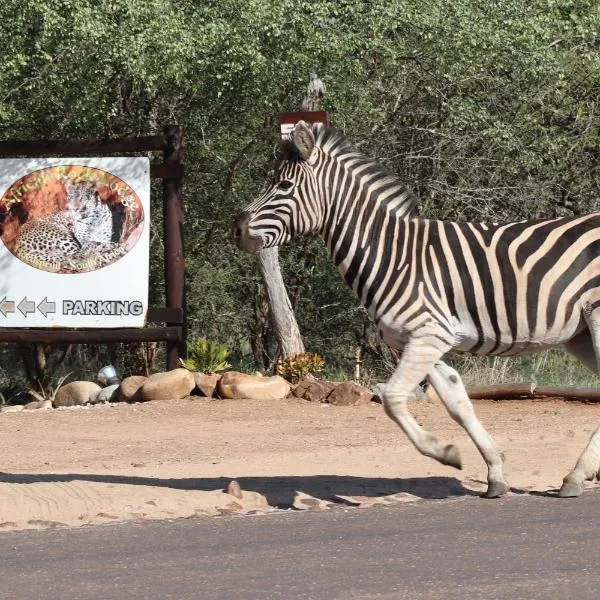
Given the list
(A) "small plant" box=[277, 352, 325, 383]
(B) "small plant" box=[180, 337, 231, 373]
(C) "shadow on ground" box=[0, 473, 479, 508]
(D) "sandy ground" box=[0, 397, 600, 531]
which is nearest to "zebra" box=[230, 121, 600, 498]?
(C) "shadow on ground" box=[0, 473, 479, 508]

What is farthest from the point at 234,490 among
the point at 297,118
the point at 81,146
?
the point at 81,146

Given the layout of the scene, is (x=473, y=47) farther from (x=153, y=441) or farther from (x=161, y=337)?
(x=153, y=441)

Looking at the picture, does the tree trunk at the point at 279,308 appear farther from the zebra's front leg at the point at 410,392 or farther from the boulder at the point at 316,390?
the zebra's front leg at the point at 410,392

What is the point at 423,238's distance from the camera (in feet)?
31.7

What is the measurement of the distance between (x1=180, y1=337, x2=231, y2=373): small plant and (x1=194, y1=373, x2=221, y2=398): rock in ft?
2.19

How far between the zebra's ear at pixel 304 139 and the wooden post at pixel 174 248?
7.71 m

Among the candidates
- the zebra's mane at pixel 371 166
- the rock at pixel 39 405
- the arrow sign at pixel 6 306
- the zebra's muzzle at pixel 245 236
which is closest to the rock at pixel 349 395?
the rock at pixel 39 405

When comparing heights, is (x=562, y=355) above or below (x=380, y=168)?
below

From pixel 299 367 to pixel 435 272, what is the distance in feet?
23.4

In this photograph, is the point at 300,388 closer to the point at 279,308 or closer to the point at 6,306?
the point at 279,308

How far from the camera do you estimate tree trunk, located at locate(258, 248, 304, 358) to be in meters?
17.8

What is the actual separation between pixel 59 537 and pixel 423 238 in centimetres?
338

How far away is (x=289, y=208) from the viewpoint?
386 inches

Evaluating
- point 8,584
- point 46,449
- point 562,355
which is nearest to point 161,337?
point 46,449
